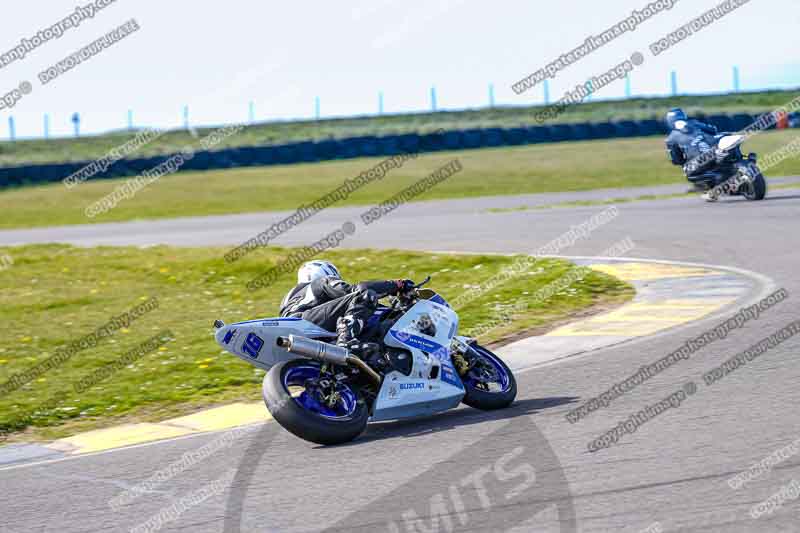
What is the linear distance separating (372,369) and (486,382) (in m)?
1.03

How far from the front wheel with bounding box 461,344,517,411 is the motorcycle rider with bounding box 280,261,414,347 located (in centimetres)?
79

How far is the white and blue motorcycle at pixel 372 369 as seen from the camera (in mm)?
8297

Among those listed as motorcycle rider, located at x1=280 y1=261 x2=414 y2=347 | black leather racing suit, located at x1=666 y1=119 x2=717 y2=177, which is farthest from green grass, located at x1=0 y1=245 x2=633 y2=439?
black leather racing suit, located at x1=666 y1=119 x2=717 y2=177

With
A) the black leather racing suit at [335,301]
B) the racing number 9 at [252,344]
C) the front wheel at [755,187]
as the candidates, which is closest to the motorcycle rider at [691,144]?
the front wheel at [755,187]

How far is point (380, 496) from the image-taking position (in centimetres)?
702

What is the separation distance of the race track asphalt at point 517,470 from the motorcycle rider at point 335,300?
82cm

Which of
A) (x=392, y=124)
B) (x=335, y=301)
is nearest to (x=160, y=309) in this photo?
(x=335, y=301)

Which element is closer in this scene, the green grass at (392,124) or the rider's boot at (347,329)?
the rider's boot at (347,329)

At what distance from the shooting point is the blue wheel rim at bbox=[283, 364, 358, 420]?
840 centimetres

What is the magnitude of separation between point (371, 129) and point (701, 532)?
164ft

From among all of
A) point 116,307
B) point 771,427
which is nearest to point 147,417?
point 771,427

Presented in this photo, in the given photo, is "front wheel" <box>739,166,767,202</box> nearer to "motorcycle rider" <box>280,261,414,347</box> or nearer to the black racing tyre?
"motorcycle rider" <box>280,261,414,347</box>

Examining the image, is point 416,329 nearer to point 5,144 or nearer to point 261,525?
point 261,525

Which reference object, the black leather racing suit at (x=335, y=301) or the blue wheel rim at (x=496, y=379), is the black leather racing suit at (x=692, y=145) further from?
the black leather racing suit at (x=335, y=301)
